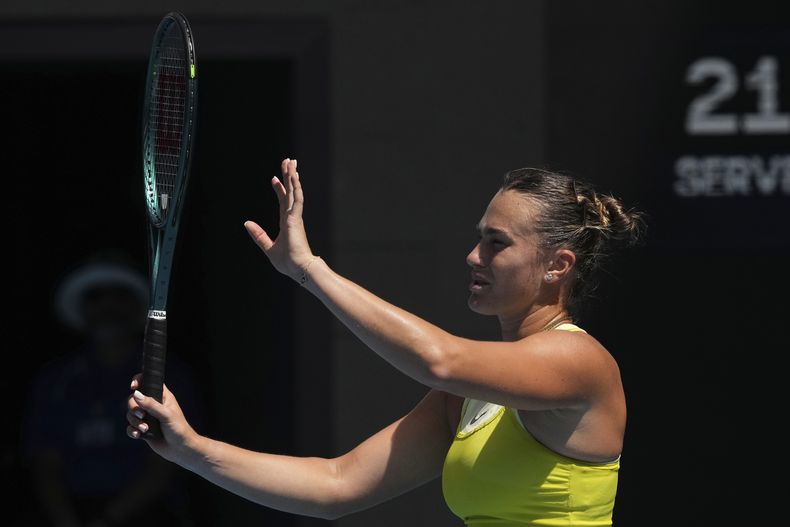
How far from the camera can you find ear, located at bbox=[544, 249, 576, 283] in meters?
2.81

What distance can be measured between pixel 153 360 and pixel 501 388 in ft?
2.07

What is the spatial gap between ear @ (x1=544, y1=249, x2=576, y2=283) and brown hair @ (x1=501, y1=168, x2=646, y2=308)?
1cm

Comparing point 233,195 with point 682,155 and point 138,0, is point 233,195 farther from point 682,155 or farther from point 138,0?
point 682,155

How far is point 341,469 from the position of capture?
3.00 meters

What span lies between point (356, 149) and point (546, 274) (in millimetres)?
2112

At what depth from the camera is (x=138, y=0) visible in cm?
488

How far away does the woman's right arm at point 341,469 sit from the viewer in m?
2.88

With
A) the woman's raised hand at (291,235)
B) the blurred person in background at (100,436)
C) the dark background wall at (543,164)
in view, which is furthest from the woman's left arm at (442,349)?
the blurred person in background at (100,436)

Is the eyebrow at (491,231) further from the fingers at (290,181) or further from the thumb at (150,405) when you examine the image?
the thumb at (150,405)

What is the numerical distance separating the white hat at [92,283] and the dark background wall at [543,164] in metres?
1.03

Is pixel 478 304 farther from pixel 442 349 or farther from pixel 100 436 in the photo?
pixel 100 436

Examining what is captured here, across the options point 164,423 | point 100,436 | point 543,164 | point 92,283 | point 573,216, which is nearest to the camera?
point 164,423

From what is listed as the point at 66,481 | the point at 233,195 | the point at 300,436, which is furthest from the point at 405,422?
the point at 233,195

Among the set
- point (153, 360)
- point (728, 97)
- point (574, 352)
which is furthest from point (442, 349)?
point (728, 97)
